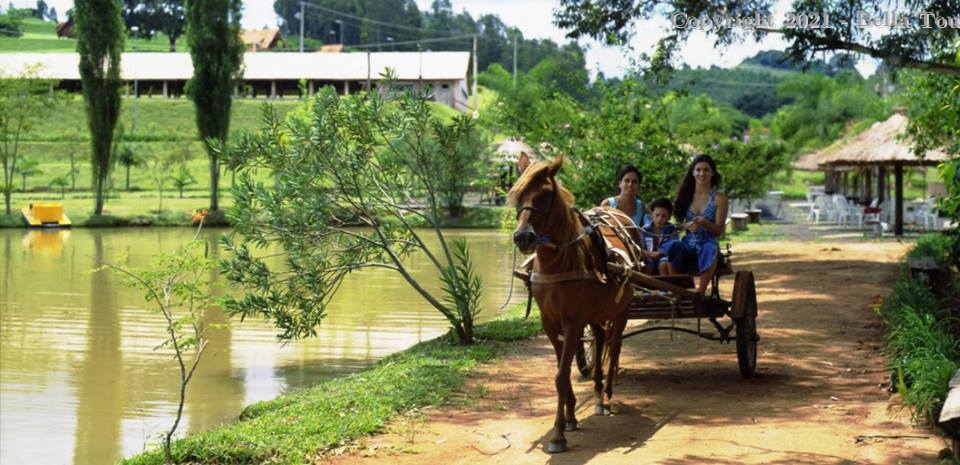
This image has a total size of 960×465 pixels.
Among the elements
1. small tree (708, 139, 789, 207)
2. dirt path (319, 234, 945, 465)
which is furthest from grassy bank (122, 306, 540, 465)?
small tree (708, 139, 789, 207)

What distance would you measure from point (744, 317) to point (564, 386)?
2.42 metres

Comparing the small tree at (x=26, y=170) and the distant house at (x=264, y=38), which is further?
the distant house at (x=264, y=38)

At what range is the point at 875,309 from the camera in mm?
12758

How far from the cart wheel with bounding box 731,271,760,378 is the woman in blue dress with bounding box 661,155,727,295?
0.92 feet

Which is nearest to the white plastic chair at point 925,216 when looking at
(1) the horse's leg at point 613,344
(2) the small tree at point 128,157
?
(1) the horse's leg at point 613,344

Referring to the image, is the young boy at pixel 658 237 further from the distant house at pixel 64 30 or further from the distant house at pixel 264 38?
the distant house at pixel 64 30

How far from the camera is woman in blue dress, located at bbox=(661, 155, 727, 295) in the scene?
901 centimetres

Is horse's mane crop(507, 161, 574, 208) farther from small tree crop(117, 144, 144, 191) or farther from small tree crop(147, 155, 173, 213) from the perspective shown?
small tree crop(117, 144, 144, 191)

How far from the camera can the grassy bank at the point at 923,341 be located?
24.1 ft

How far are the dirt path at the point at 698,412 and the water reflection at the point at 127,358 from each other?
2294 mm

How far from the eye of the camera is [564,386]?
23.7ft

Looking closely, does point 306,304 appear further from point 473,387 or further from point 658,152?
point 658,152

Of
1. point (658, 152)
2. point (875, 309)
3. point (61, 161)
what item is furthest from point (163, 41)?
point (875, 309)

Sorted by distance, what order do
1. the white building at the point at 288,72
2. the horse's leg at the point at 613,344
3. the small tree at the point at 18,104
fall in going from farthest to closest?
the white building at the point at 288,72, the small tree at the point at 18,104, the horse's leg at the point at 613,344
